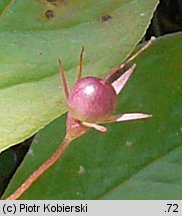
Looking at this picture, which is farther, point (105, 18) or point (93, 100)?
point (105, 18)

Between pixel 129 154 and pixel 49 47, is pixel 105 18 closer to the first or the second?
pixel 49 47

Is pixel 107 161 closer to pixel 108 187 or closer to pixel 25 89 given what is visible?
pixel 108 187

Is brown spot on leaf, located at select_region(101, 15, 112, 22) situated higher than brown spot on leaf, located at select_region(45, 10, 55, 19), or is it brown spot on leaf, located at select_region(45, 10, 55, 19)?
brown spot on leaf, located at select_region(45, 10, 55, 19)

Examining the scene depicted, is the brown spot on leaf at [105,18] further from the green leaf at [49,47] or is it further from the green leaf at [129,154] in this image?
the green leaf at [129,154]

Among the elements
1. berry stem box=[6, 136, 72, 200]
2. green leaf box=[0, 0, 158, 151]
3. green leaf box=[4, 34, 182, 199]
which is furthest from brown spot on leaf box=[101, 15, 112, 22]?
berry stem box=[6, 136, 72, 200]

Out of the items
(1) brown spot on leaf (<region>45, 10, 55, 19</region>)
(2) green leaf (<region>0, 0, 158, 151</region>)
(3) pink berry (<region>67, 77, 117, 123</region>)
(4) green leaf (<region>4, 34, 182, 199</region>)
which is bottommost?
(4) green leaf (<region>4, 34, 182, 199</region>)

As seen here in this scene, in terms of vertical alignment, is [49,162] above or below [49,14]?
below

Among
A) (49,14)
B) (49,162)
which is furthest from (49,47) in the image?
(49,162)

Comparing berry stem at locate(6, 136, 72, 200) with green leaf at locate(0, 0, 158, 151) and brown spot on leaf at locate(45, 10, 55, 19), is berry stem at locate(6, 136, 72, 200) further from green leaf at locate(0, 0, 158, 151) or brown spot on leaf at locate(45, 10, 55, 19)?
brown spot on leaf at locate(45, 10, 55, 19)
